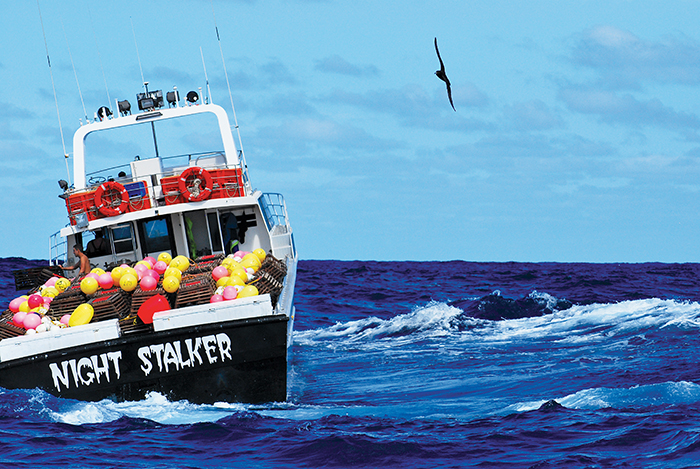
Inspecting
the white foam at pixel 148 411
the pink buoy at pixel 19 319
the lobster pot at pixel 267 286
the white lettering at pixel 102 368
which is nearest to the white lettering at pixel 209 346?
the white foam at pixel 148 411

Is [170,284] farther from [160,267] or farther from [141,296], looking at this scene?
[160,267]

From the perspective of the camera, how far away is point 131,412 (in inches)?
360

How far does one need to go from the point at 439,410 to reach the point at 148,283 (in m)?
4.34

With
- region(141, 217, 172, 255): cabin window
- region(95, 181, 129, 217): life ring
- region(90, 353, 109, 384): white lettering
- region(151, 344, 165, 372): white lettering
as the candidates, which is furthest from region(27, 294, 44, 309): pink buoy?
region(141, 217, 172, 255): cabin window

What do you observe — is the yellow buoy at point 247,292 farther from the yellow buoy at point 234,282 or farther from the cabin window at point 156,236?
the cabin window at point 156,236

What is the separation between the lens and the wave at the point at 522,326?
1598cm

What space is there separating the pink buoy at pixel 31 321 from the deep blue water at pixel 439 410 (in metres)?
0.90

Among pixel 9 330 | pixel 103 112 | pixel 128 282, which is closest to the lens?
pixel 9 330

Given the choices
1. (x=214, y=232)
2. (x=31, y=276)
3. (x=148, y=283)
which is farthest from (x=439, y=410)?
(x=31, y=276)

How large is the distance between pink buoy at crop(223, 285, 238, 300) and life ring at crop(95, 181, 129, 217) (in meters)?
5.73

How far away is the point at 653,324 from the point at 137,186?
10.8m

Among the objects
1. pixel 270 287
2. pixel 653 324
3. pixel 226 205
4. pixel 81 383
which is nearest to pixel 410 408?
pixel 270 287

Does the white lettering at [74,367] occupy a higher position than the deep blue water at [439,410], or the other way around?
the white lettering at [74,367]

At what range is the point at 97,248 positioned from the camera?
16078 millimetres
